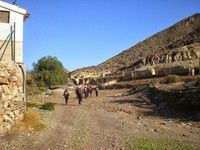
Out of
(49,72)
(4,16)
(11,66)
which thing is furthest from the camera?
(49,72)

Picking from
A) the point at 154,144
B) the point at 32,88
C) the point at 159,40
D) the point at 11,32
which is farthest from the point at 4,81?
the point at 159,40

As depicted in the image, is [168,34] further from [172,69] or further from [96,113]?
[96,113]

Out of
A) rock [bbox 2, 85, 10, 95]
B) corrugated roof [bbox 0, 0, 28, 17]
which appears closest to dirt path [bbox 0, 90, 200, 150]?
rock [bbox 2, 85, 10, 95]

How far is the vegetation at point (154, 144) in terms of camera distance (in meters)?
17.0

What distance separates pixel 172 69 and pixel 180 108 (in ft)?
116

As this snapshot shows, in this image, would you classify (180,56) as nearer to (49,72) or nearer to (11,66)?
(49,72)

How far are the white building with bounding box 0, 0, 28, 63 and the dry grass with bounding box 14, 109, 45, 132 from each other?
4170mm

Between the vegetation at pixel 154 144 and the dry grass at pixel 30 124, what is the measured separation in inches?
246

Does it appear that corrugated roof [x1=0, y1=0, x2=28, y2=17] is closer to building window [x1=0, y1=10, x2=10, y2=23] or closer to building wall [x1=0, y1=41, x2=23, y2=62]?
building window [x1=0, y1=10, x2=10, y2=23]

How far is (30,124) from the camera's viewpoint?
22516 millimetres

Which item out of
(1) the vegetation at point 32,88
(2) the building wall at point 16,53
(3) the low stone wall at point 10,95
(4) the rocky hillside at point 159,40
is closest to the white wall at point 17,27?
(2) the building wall at point 16,53

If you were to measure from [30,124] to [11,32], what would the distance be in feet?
21.6

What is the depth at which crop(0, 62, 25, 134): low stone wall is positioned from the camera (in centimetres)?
2097

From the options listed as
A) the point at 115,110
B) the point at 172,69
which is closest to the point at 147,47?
the point at 172,69
